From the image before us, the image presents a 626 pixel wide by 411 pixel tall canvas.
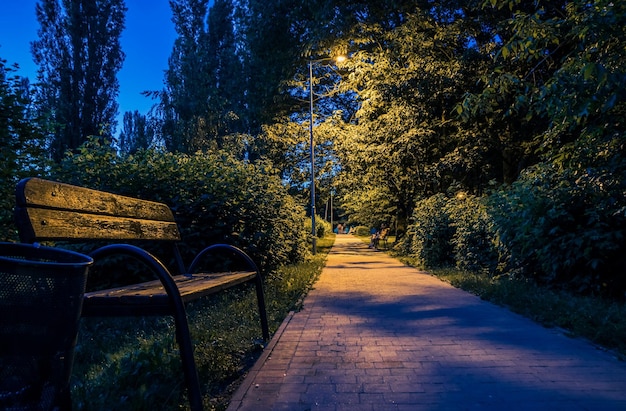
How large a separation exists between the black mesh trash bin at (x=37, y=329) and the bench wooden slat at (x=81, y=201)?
1.01 metres

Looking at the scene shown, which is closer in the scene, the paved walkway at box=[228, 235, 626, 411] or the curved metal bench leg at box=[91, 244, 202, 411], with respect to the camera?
the curved metal bench leg at box=[91, 244, 202, 411]

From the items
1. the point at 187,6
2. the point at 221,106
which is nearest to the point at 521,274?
the point at 221,106

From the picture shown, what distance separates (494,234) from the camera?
9.24 m

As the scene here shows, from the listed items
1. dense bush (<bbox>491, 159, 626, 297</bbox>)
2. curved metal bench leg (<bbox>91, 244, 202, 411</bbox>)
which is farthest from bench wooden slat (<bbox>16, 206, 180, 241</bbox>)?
dense bush (<bbox>491, 159, 626, 297</bbox>)

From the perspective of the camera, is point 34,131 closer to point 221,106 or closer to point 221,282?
point 221,282

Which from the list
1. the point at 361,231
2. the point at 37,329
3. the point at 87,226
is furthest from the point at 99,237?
the point at 361,231

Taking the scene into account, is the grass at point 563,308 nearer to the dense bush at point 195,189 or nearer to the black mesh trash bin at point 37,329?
the dense bush at point 195,189

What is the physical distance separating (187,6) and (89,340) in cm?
2864

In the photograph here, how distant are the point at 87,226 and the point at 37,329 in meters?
1.83

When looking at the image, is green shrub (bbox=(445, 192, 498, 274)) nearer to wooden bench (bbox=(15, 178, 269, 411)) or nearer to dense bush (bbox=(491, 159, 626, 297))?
dense bush (bbox=(491, 159, 626, 297))

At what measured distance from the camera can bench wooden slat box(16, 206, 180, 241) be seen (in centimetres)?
267

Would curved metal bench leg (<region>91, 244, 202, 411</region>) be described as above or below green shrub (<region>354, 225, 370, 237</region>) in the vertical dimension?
above

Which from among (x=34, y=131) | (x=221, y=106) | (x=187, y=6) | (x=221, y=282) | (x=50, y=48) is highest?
(x=187, y=6)

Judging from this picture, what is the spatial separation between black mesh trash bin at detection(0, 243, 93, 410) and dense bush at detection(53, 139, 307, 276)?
5.83 metres
